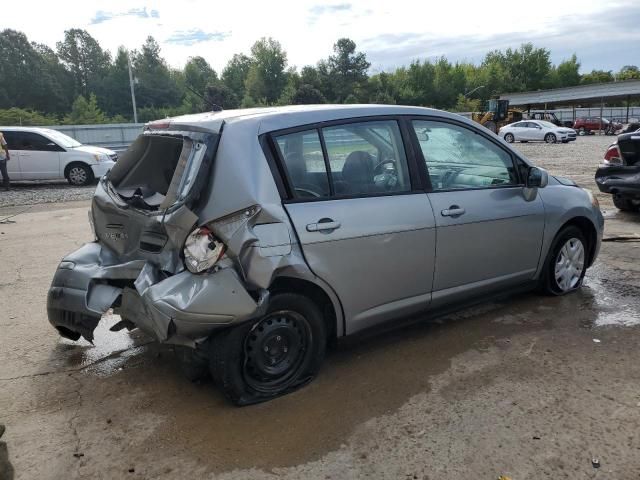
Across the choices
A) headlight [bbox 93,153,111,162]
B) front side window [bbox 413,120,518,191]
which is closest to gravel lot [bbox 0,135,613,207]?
headlight [bbox 93,153,111,162]

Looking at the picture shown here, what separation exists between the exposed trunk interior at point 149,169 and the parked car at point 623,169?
6992 mm

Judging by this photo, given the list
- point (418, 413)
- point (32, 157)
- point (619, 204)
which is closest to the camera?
point (418, 413)

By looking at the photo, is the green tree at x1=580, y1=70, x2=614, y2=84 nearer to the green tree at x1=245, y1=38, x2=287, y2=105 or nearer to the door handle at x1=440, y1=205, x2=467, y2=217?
the green tree at x1=245, y1=38, x2=287, y2=105

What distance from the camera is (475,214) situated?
3.90 meters

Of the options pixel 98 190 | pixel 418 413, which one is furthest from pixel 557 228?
pixel 98 190

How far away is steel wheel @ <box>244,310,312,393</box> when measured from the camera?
3.09 m

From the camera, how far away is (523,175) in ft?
14.2

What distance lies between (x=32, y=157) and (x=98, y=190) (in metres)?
12.6

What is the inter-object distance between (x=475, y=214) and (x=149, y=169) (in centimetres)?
237

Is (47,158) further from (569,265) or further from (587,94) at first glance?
(587,94)

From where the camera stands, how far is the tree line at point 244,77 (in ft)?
270

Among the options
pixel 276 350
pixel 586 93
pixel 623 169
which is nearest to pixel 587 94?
pixel 586 93

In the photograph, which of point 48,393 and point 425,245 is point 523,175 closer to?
point 425,245

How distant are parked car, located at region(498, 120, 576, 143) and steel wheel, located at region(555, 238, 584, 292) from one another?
28.2 m
